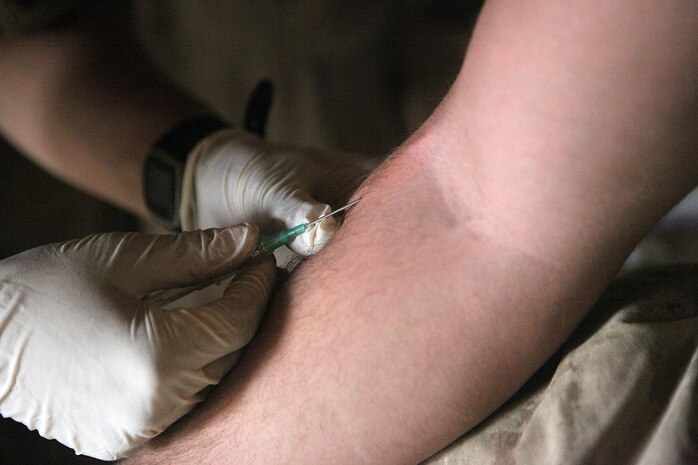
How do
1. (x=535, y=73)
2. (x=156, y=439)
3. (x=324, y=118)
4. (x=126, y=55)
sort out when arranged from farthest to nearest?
(x=324, y=118) → (x=126, y=55) → (x=156, y=439) → (x=535, y=73)

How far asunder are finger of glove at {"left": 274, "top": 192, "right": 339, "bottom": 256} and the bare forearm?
0.62m

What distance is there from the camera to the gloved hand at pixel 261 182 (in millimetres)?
979

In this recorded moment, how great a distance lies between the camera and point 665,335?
0.68 m

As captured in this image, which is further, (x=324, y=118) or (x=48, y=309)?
(x=324, y=118)

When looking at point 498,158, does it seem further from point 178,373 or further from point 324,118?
point 324,118

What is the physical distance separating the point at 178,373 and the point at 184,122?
0.79 meters

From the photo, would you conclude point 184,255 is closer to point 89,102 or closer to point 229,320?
point 229,320

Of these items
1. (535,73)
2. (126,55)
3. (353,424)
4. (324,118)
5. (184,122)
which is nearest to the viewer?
(535,73)

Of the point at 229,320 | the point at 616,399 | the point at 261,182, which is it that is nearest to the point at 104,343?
the point at 229,320

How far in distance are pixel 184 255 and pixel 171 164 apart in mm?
540

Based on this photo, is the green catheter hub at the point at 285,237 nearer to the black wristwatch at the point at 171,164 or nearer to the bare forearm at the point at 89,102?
the black wristwatch at the point at 171,164

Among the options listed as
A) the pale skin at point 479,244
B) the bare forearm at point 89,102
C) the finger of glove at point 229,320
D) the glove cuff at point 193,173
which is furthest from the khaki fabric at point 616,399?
the bare forearm at point 89,102

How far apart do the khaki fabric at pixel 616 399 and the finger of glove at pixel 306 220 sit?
1.03 feet

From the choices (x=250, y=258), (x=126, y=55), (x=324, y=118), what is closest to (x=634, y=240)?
(x=250, y=258)
